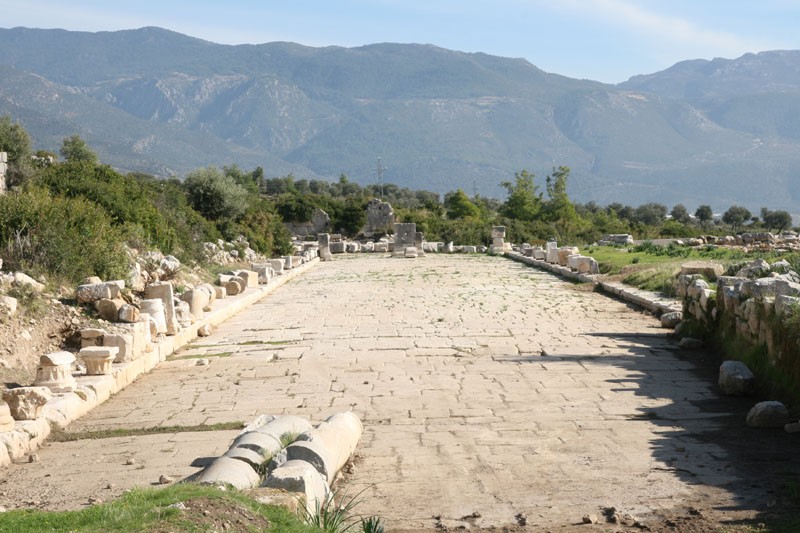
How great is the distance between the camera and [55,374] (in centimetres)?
906

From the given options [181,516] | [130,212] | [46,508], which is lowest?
[46,508]

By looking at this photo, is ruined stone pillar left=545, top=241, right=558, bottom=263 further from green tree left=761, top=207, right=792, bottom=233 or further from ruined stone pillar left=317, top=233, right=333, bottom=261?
green tree left=761, top=207, right=792, bottom=233

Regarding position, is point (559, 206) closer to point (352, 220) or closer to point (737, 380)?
point (352, 220)

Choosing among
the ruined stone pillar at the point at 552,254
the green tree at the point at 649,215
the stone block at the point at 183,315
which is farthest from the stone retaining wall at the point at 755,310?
the green tree at the point at 649,215

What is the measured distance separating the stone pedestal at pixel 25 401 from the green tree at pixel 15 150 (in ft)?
53.7

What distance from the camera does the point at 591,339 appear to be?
13078 millimetres

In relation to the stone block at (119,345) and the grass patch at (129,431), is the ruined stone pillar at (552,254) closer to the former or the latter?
the stone block at (119,345)

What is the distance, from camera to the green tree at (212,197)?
31.4 metres

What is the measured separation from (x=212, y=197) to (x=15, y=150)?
6.66 meters

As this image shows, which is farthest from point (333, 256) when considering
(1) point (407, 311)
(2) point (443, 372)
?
(2) point (443, 372)

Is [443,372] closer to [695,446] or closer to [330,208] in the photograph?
[695,446]

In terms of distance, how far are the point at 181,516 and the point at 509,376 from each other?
635 cm

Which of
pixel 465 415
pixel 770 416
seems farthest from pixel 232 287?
→ pixel 770 416

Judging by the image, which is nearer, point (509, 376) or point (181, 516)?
point (181, 516)
